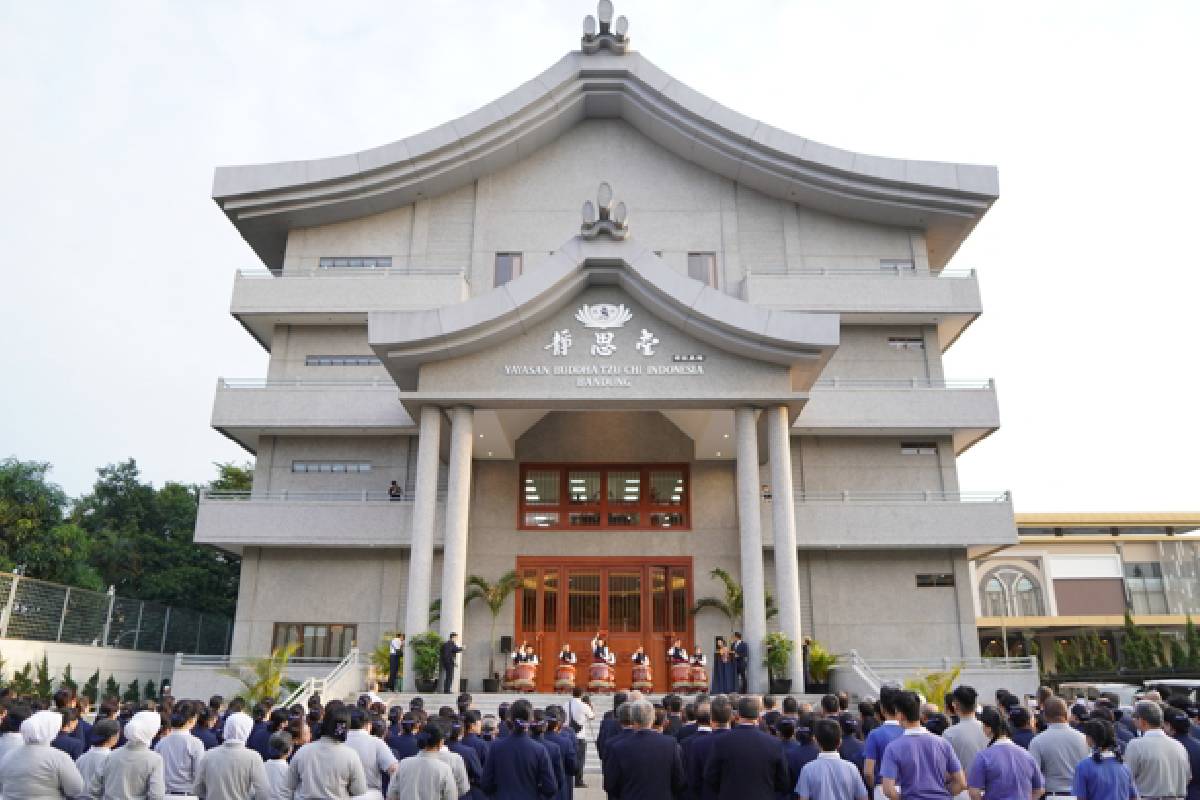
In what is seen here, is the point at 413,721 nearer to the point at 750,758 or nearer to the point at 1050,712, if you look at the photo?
the point at 750,758

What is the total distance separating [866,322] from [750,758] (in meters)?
22.4

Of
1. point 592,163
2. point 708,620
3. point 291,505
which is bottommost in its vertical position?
point 708,620

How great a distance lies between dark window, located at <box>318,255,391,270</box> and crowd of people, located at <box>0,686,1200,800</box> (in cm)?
2021

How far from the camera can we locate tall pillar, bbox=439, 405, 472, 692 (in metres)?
19.4

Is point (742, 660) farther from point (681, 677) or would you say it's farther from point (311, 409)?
point (311, 409)

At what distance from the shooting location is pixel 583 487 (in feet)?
82.3

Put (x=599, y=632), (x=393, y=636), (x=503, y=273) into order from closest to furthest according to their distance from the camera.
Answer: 1. (x=393, y=636)
2. (x=599, y=632)
3. (x=503, y=273)

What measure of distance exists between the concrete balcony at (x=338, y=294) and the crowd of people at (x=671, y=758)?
18316 millimetres

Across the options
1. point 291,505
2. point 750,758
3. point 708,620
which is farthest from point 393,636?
point 750,758

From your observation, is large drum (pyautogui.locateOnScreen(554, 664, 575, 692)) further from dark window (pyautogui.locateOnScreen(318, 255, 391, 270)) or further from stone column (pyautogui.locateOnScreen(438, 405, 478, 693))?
dark window (pyautogui.locateOnScreen(318, 255, 391, 270))

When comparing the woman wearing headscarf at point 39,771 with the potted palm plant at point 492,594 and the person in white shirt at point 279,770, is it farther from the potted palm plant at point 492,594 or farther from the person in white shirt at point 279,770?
the potted palm plant at point 492,594

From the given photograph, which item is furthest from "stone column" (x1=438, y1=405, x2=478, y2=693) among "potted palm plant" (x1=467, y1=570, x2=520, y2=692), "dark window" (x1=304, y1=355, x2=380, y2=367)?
"dark window" (x1=304, y1=355, x2=380, y2=367)

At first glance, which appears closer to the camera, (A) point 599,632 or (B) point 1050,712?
(B) point 1050,712

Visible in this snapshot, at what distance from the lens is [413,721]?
9148 millimetres
